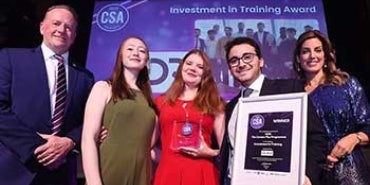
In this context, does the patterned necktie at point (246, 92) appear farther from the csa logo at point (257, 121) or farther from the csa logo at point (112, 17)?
the csa logo at point (112, 17)

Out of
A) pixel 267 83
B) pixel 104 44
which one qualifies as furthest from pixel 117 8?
pixel 267 83

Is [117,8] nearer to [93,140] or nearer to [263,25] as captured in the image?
[263,25]

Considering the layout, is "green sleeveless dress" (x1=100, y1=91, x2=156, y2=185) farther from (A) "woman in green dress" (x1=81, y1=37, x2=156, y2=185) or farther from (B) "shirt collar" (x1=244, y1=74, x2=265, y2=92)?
(B) "shirt collar" (x1=244, y1=74, x2=265, y2=92)

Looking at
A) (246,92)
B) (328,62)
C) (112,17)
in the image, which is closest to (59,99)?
(246,92)

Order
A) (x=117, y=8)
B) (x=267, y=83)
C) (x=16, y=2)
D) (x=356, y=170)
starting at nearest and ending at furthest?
(x=267, y=83) → (x=356, y=170) → (x=117, y=8) → (x=16, y=2)

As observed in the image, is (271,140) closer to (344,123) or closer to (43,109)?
(344,123)

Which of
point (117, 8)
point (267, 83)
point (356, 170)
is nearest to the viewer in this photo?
point (267, 83)

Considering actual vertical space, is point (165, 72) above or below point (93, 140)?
above

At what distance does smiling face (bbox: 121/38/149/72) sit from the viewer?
8.21 ft

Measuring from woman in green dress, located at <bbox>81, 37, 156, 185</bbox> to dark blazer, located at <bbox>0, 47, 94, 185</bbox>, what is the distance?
0.38 ft

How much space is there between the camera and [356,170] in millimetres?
2396

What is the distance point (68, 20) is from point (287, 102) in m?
1.12

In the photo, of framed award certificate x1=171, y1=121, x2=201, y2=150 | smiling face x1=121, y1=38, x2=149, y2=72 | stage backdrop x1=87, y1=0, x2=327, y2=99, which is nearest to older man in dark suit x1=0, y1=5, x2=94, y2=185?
smiling face x1=121, y1=38, x2=149, y2=72

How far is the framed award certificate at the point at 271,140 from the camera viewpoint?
75.2 inches
